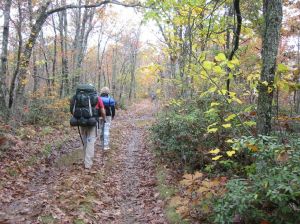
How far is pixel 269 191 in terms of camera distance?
11.5 ft

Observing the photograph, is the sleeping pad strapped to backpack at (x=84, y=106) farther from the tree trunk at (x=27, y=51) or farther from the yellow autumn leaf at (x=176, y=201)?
the yellow autumn leaf at (x=176, y=201)

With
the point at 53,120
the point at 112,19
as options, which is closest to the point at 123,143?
the point at 53,120

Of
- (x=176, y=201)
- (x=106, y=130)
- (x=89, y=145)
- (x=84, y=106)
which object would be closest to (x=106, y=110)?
(x=106, y=130)

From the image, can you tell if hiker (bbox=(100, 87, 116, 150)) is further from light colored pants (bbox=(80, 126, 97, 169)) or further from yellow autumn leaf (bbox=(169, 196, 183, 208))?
yellow autumn leaf (bbox=(169, 196, 183, 208))

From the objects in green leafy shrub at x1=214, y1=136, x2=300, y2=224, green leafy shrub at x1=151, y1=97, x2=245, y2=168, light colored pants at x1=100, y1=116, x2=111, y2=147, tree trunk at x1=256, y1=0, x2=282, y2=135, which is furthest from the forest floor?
tree trunk at x1=256, y1=0, x2=282, y2=135

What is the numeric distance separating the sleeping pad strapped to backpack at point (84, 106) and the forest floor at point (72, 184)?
1.30 meters

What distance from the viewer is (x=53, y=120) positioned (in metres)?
15.6

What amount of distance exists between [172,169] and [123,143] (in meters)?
5.55

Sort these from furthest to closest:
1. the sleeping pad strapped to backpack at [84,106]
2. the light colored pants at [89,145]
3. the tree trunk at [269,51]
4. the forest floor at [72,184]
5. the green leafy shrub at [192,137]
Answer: the light colored pants at [89,145] → the sleeping pad strapped to backpack at [84,106] → the green leafy shrub at [192,137] → the forest floor at [72,184] → the tree trunk at [269,51]

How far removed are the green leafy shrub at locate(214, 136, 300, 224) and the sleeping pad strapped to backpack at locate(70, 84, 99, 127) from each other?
488 centimetres

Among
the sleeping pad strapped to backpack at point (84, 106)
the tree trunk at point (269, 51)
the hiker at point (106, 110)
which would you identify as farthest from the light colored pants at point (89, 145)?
the tree trunk at point (269, 51)

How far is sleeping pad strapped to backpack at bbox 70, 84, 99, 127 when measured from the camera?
8.29m

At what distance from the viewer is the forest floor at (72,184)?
18.8 feet

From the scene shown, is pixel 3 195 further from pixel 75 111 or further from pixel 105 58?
pixel 105 58
